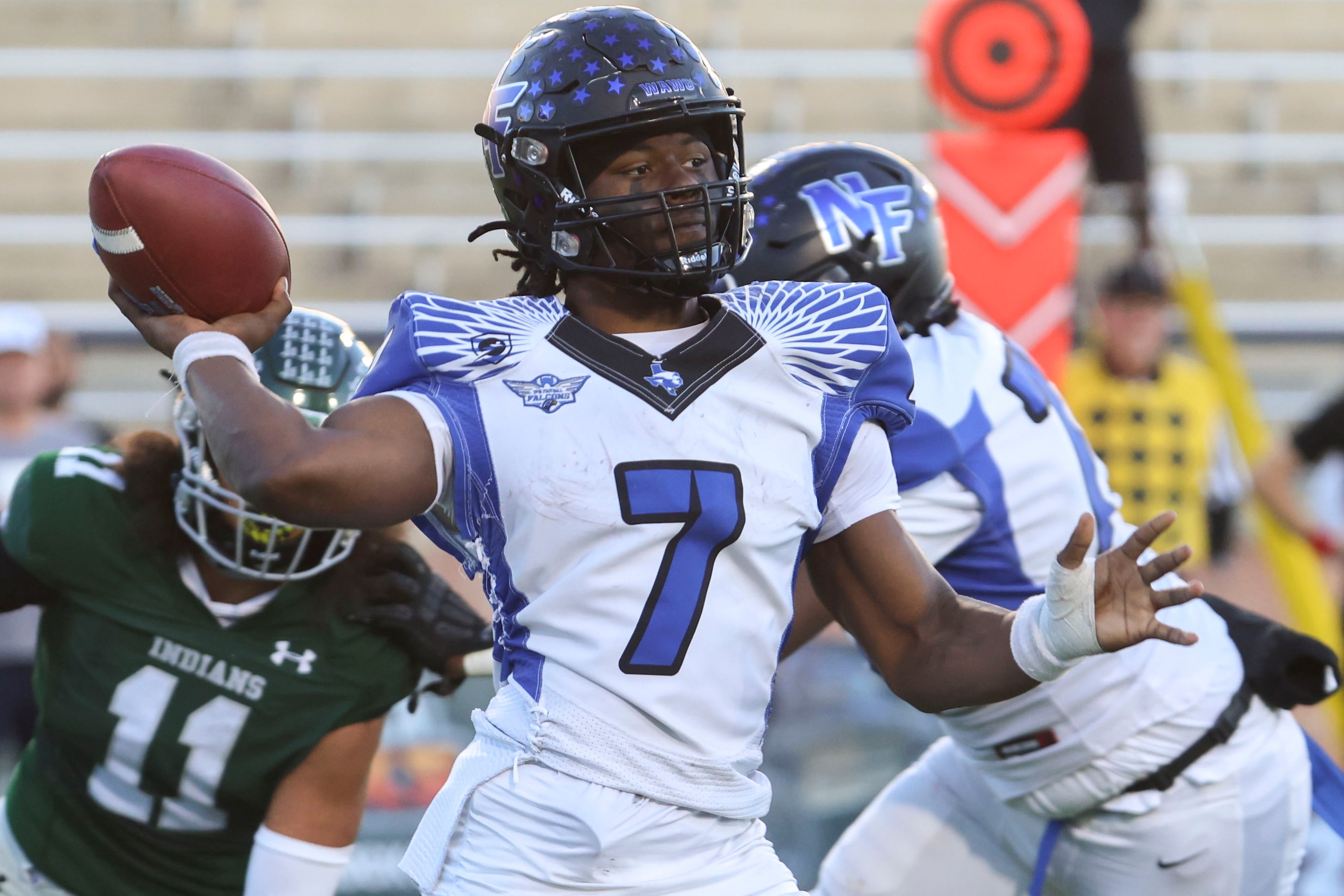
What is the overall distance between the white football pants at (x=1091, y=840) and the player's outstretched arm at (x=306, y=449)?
157cm

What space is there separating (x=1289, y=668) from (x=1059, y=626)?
1.04m

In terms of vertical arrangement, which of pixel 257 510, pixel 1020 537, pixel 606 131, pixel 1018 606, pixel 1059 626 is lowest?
pixel 1018 606

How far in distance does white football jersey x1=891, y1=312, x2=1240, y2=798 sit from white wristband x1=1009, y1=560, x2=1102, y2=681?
60cm

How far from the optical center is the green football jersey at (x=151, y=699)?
2.85m

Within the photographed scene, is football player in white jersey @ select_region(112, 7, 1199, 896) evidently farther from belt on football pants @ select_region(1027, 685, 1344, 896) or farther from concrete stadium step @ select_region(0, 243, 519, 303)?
concrete stadium step @ select_region(0, 243, 519, 303)

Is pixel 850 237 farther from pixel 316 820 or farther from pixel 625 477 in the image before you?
pixel 316 820

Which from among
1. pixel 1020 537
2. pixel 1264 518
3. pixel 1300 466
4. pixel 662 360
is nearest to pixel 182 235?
pixel 662 360

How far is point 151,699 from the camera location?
2857 millimetres

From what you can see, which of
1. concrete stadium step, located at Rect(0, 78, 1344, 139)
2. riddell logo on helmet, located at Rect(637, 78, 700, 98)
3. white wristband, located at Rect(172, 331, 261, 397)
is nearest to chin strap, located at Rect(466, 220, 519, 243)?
riddell logo on helmet, located at Rect(637, 78, 700, 98)

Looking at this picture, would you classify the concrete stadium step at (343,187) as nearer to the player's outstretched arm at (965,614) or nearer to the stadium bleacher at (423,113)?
the stadium bleacher at (423,113)

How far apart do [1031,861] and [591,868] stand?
1.39 metres

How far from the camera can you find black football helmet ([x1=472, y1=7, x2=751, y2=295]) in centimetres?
218

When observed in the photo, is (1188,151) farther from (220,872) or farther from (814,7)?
(220,872)

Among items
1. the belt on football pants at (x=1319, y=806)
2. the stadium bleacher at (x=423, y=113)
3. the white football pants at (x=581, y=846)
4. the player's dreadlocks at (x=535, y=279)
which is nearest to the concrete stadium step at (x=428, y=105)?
the stadium bleacher at (x=423, y=113)
